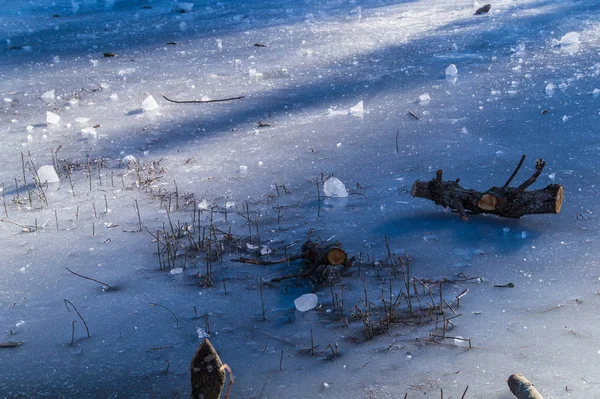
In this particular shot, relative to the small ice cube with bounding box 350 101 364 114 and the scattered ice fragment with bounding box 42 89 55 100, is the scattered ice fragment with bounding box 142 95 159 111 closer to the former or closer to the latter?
the scattered ice fragment with bounding box 42 89 55 100

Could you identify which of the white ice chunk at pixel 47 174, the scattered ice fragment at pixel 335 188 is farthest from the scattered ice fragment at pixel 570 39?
the white ice chunk at pixel 47 174

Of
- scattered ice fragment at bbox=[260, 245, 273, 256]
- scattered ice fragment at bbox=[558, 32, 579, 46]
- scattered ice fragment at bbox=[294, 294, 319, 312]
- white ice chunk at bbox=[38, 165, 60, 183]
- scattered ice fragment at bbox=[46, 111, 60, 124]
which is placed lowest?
scattered ice fragment at bbox=[294, 294, 319, 312]

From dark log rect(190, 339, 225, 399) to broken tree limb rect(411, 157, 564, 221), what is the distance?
212cm

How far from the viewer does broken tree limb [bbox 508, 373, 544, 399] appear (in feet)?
7.18

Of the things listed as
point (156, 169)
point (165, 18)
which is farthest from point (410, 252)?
point (165, 18)

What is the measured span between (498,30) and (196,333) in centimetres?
730

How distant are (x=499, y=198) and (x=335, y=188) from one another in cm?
115

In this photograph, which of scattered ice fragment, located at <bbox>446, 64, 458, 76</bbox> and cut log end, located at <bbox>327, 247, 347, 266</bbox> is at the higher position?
scattered ice fragment, located at <bbox>446, 64, 458, 76</bbox>

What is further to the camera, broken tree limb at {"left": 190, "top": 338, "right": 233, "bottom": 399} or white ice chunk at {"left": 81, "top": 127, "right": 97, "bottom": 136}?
white ice chunk at {"left": 81, "top": 127, "right": 97, "bottom": 136}

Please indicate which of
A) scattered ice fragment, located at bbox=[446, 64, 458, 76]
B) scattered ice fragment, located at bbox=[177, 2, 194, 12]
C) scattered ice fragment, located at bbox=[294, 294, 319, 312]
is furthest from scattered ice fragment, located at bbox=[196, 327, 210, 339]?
scattered ice fragment, located at bbox=[177, 2, 194, 12]

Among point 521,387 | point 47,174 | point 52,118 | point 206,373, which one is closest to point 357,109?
point 47,174

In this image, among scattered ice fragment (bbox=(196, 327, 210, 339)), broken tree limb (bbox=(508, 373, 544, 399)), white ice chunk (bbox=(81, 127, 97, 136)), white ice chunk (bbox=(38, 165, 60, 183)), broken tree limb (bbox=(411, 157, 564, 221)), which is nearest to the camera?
broken tree limb (bbox=(508, 373, 544, 399))

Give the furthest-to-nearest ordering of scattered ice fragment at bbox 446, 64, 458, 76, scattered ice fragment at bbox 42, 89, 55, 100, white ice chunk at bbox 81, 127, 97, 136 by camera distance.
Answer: scattered ice fragment at bbox 42, 89, 55, 100
scattered ice fragment at bbox 446, 64, 458, 76
white ice chunk at bbox 81, 127, 97, 136

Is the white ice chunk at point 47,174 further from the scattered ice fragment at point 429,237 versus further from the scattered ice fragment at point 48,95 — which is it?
the scattered ice fragment at point 429,237
